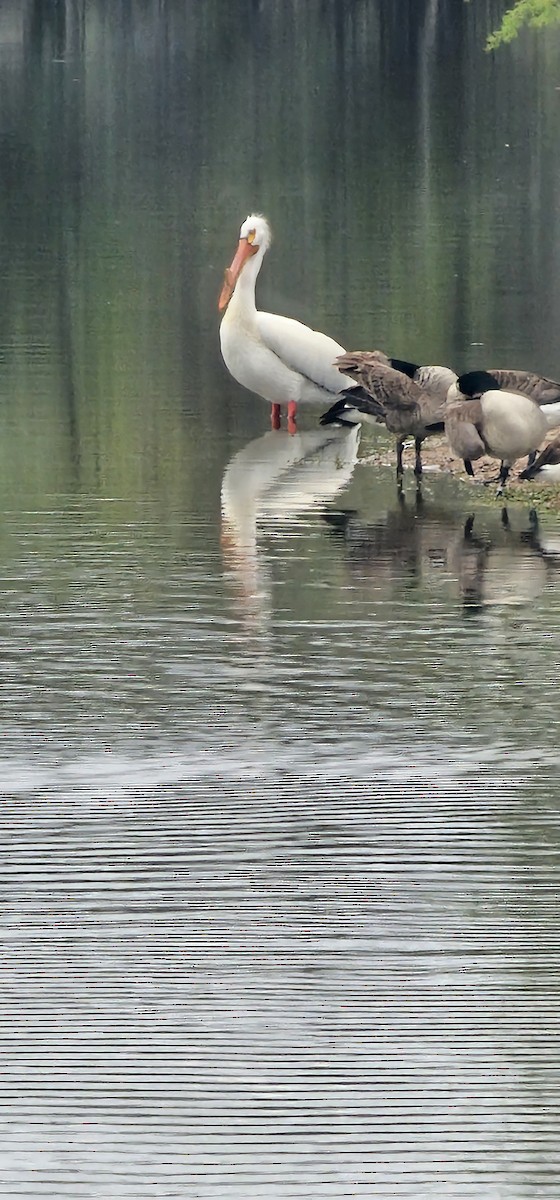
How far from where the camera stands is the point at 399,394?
15273 mm

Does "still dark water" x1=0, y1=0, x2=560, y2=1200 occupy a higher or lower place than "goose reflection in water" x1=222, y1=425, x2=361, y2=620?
higher

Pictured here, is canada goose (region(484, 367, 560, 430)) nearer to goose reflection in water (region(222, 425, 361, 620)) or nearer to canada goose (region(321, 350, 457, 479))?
canada goose (region(321, 350, 457, 479))

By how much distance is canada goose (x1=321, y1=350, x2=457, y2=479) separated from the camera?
1527 centimetres

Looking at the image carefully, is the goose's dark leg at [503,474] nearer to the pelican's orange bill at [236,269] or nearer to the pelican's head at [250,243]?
the pelican's orange bill at [236,269]

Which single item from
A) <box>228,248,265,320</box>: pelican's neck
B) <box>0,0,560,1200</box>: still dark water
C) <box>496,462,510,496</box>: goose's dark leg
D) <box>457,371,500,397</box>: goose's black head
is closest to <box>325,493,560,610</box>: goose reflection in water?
<box>0,0,560,1200</box>: still dark water

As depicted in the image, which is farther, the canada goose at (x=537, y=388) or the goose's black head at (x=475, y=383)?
the canada goose at (x=537, y=388)

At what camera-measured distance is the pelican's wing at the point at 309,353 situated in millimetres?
17609

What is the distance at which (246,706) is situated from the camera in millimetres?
9602

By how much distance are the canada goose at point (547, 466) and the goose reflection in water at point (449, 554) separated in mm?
451

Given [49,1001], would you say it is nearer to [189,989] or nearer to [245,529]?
[189,989]

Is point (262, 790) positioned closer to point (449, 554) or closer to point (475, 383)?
point (449, 554)

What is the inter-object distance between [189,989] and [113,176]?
3841 cm

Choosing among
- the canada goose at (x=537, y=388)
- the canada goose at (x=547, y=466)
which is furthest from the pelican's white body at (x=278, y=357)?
the canada goose at (x=547, y=466)

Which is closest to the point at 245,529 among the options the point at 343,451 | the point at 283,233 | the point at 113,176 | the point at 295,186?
the point at 343,451
